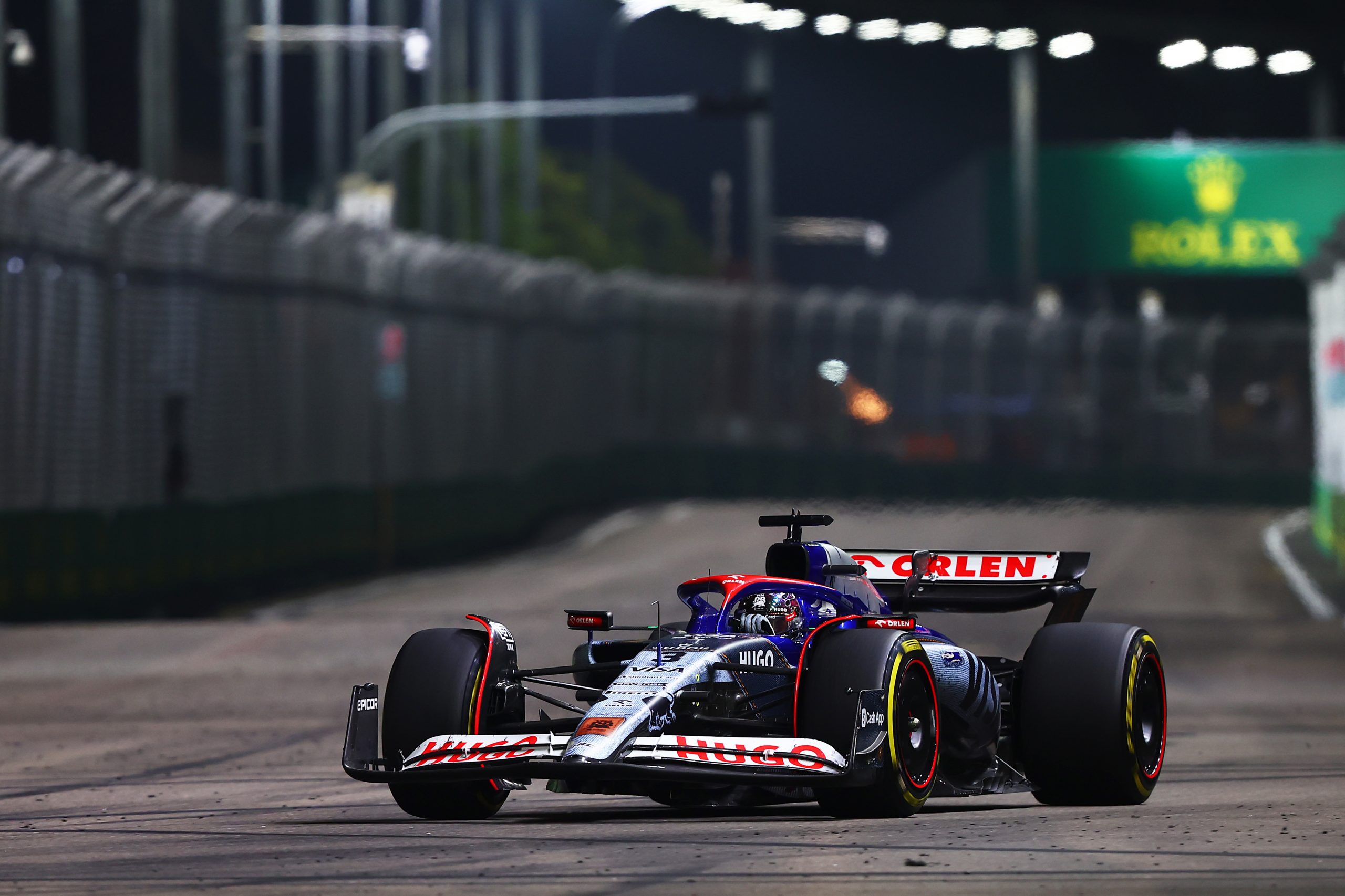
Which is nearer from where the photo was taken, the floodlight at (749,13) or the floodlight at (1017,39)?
the floodlight at (749,13)

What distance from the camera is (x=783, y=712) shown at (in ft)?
29.6

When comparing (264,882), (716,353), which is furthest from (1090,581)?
(264,882)

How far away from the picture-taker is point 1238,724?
13.8 m

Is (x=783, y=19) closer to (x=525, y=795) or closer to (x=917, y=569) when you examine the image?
(x=917, y=569)

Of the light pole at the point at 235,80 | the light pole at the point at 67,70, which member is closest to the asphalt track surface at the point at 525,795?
the light pole at the point at 67,70

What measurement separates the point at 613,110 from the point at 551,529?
5637mm

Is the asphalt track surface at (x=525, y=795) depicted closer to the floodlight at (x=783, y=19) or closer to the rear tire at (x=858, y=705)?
the rear tire at (x=858, y=705)

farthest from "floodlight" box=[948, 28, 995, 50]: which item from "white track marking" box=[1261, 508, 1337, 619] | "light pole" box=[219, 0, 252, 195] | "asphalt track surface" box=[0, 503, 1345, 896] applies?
"asphalt track surface" box=[0, 503, 1345, 896]

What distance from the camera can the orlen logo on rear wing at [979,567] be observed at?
10797 millimetres

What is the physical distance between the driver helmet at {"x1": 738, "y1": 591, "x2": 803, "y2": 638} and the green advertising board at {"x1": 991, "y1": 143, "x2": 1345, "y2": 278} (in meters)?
38.4

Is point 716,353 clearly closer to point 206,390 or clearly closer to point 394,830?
point 206,390

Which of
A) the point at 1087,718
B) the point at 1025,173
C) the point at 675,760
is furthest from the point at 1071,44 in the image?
the point at 675,760

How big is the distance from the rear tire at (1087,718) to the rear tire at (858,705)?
859mm

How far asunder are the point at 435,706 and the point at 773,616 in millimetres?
1453
